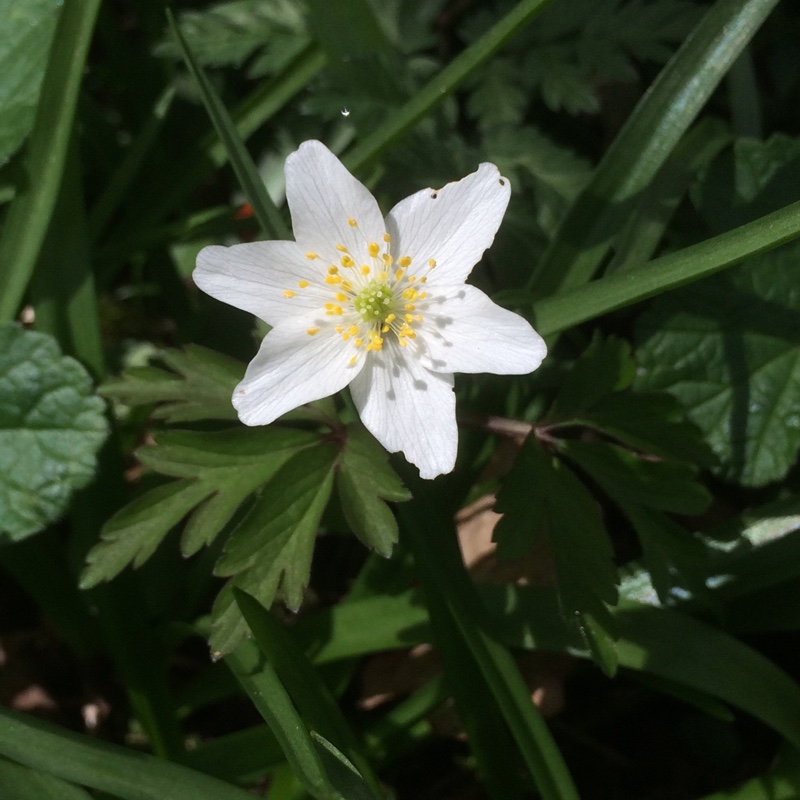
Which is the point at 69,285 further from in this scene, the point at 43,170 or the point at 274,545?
the point at 274,545

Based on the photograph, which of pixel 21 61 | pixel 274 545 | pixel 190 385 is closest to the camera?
pixel 274 545

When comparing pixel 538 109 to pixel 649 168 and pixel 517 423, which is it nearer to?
pixel 649 168

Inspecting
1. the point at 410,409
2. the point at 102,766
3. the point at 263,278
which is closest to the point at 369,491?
the point at 410,409

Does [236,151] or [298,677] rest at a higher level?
[236,151]

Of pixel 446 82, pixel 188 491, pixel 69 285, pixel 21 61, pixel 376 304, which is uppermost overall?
pixel 21 61

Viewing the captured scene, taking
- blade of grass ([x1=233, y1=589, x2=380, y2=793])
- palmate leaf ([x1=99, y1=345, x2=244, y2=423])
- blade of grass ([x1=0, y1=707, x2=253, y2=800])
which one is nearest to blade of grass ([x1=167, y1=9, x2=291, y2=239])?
palmate leaf ([x1=99, y1=345, x2=244, y2=423])

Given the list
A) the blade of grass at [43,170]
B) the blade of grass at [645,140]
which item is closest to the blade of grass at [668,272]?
the blade of grass at [645,140]

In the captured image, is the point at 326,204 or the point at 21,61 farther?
the point at 21,61

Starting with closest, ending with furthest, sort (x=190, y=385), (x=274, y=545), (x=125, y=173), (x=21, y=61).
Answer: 1. (x=274, y=545)
2. (x=190, y=385)
3. (x=21, y=61)
4. (x=125, y=173)

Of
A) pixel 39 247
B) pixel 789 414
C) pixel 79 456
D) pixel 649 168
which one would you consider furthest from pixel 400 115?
pixel 789 414
